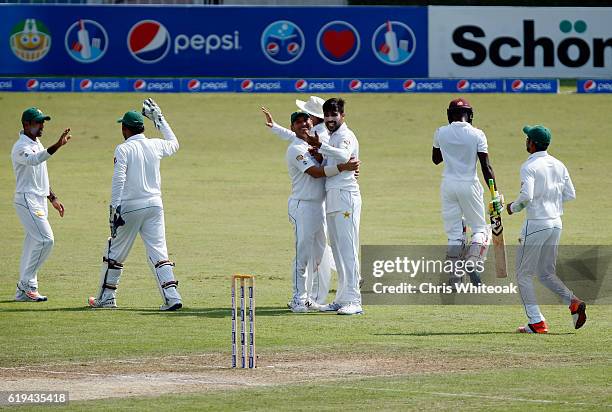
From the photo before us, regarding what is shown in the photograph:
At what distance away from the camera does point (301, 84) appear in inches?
1330

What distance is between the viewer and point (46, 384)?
10.8 metres

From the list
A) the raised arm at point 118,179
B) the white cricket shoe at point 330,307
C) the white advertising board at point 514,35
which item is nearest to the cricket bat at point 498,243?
the white cricket shoe at point 330,307

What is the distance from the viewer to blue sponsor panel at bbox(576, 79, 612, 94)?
34625mm

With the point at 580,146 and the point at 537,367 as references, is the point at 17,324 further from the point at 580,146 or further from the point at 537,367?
the point at 580,146

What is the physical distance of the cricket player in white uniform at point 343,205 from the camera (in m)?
14.4

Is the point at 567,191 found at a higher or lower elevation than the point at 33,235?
higher

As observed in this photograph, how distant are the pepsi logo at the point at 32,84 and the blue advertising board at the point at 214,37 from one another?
0.89 ft

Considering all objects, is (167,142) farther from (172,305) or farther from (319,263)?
(319,263)

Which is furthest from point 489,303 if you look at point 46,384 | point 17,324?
point 46,384

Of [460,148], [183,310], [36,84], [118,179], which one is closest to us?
[118,179]

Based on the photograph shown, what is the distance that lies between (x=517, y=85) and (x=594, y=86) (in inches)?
77.2

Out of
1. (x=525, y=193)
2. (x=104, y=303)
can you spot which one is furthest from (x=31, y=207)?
(x=525, y=193)

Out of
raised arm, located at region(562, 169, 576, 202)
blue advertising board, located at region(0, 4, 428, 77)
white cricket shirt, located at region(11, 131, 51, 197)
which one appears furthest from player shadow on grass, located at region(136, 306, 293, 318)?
blue advertising board, located at region(0, 4, 428, 77)

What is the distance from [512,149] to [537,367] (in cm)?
2013
